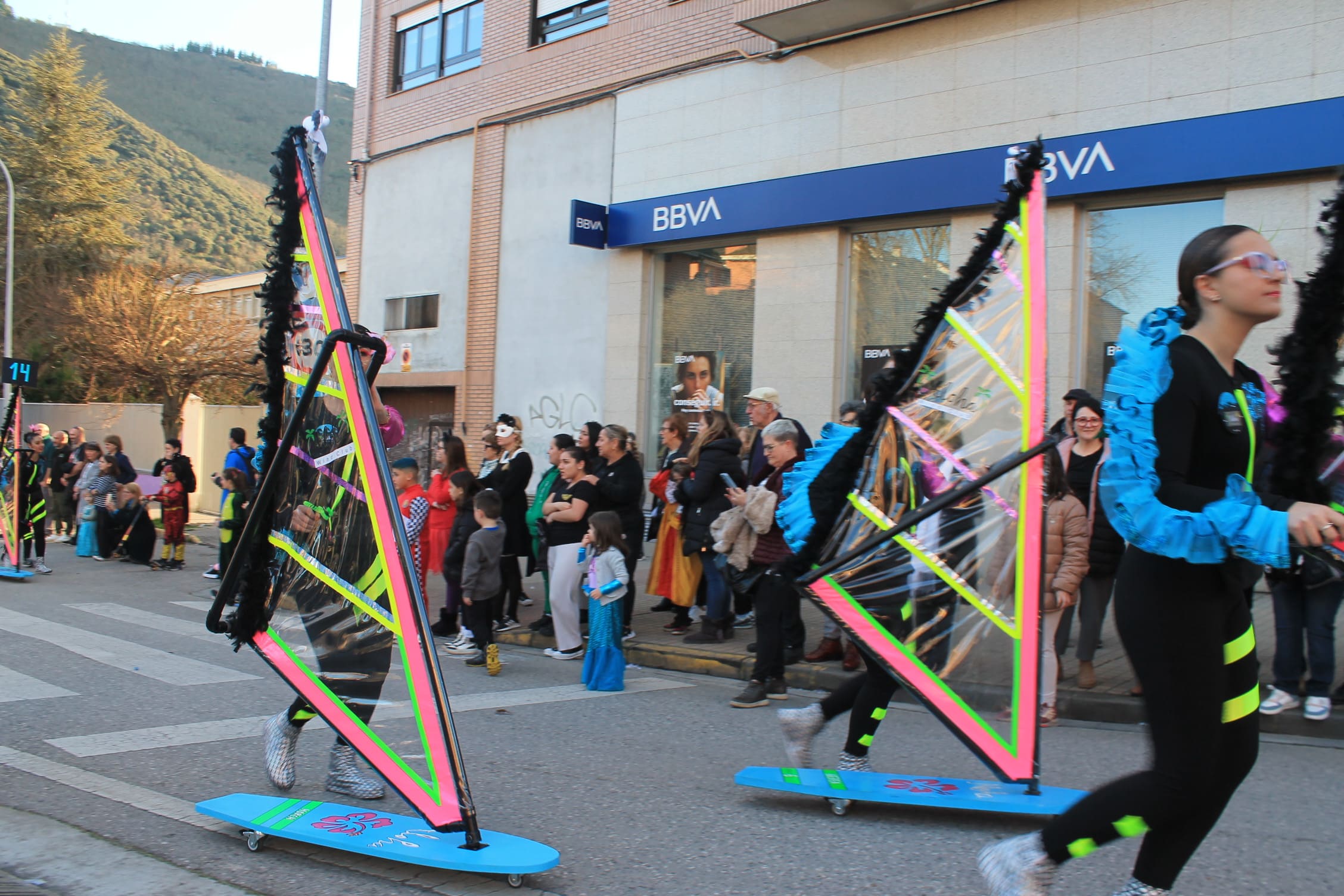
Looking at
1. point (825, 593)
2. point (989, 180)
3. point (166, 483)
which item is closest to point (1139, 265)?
point (989, 180)

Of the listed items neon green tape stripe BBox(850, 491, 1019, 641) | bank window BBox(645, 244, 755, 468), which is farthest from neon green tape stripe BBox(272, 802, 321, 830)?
bank window BBox(645, 244, 755, 468)

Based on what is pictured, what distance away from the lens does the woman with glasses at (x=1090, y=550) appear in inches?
270

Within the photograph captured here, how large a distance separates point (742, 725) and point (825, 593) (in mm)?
2317

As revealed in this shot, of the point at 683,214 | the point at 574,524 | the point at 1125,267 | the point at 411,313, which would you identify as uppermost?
the point at 683,214

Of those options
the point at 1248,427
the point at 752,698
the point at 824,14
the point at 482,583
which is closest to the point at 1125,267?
the point at 824,14

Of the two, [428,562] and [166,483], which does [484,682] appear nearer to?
[428,562]

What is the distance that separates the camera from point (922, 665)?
411cm

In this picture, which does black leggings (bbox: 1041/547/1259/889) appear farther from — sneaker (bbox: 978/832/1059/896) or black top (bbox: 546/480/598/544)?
black top (bbox: 546/480/598/544)

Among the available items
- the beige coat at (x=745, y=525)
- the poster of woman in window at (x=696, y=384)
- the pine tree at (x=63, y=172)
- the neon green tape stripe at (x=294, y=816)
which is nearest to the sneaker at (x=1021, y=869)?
the neon green tape stripe at (x=294, y=816)

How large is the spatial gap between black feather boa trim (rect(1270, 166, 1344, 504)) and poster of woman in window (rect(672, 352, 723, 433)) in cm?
1092

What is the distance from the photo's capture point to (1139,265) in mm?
10570

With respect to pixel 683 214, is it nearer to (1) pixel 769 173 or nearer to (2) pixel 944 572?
(1) pixel 769 173

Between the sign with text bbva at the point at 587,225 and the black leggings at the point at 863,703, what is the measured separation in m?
11.0

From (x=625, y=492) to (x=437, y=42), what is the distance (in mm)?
12472
